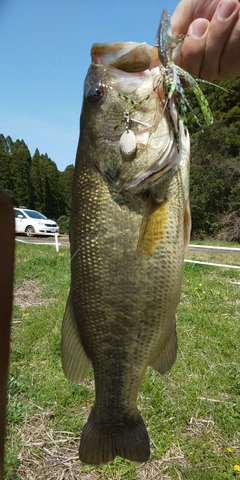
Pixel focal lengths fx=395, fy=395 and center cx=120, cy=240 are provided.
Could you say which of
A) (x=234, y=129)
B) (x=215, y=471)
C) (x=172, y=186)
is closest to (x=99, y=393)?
(x=172, y=186)

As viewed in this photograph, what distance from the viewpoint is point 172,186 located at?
1.68m

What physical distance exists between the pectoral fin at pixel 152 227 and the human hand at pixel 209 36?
758mm

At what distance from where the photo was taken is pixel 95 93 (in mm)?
1749

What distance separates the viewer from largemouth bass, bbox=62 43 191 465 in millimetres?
1641

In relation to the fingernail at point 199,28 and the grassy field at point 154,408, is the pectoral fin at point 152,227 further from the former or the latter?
the grassy field at point 154,408

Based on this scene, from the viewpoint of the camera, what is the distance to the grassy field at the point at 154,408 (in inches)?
119

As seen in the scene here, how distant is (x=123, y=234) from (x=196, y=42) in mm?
Result: 948

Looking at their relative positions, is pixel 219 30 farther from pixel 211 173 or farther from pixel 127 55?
pixel 211 173

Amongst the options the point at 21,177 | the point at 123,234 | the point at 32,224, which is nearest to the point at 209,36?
the point at 123,234

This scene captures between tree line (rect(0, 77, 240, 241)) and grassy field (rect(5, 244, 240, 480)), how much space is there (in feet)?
49.2

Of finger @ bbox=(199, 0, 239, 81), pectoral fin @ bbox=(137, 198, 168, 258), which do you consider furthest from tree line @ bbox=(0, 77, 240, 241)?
pectoral fin @ bbox=(137, 198, 168, 258)

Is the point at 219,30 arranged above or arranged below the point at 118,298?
above

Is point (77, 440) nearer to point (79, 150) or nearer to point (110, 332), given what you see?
point (110, 332)

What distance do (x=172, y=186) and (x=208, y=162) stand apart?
72.5ft
